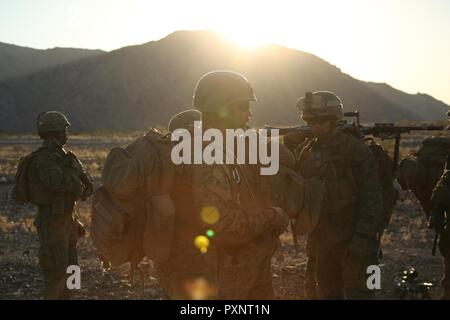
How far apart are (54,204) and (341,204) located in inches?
124

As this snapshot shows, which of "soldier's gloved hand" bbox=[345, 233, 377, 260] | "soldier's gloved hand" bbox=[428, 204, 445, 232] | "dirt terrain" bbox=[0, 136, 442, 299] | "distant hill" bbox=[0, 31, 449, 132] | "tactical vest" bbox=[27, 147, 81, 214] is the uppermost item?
"distant hill" bbox=[0, 31, 449, 132]

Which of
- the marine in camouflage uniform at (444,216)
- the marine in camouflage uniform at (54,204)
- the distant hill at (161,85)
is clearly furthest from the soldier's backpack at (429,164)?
the distant hill at (161,85)

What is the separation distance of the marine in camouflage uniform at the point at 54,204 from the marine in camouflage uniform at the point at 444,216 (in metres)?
4.13

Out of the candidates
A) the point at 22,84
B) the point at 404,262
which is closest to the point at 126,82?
the point at 22,84

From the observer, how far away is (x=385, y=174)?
25.8ft

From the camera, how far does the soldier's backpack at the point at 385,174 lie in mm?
7645

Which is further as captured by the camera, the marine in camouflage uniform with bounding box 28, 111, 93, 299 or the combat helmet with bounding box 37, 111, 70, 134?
the combat helmet with bounding box 37, 111, 70, 134

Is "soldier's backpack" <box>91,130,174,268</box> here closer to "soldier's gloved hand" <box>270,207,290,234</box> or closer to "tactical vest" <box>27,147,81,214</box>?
"soldier's gloved hand" <box>270,207,290,234</box>

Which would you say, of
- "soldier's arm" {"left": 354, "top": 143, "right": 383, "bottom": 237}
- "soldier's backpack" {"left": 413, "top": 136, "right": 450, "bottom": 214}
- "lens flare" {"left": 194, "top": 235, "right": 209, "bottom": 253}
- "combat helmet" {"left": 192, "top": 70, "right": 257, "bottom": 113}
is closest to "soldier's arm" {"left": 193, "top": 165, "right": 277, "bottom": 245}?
"lens flare" {"left": 194, "top": 235, "right": 209, "bottom": 253}

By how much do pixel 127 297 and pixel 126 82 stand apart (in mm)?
96770

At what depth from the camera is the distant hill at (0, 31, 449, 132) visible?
96312mm

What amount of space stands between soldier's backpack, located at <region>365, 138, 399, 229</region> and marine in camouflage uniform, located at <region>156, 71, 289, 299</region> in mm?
4246
